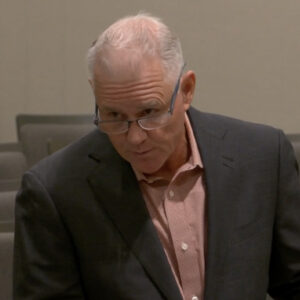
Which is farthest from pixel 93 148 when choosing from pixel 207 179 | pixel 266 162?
pixel 266 162

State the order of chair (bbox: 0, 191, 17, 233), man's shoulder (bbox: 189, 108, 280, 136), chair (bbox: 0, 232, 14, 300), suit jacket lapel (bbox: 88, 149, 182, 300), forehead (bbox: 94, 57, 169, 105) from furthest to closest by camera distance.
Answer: chair (bbox: 0, 191, 17, 233) < chair (bbox: 0, 232, 14, 300) < man's shoulder (bbox: 189, 108, 280, 136) < suit jacket lapel (bbox: 88, 149, 182, 300) < forehead (bbox: 94, 57, 169, 105)

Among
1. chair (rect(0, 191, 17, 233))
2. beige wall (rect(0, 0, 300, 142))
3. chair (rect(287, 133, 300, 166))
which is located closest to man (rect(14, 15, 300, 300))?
chair (rect(0, 191, 17, 233))

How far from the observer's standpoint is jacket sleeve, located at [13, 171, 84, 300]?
51.6 inches

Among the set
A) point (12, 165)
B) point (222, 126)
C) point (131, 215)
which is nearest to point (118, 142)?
point (131, 215)

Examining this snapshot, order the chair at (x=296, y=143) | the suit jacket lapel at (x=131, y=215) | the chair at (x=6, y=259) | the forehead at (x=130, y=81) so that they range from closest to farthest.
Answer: the forehead at (x=130, y=81), the suit jacket lapel at (x=131, y=215), the chair at (x=6, y=259), the chair at (x=296, y=143)

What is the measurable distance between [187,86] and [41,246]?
1.25 feet

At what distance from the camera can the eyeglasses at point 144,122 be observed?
1.23 metres

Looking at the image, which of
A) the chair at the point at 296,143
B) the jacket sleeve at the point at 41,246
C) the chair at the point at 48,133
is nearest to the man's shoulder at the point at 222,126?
the jacket sleeve at the point at 41,246

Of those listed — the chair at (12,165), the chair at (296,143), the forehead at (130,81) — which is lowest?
the chair at (12,165)

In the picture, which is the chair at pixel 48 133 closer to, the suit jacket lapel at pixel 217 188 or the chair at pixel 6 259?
the chair at pixel 6 259

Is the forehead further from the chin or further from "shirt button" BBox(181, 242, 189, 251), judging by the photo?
"shirt button" BBox(181, 242, 189, 251)

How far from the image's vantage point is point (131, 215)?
1.33 metres

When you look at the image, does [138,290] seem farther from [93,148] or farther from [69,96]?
[69,96]

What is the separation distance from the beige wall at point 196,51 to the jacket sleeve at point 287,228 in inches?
73.9
